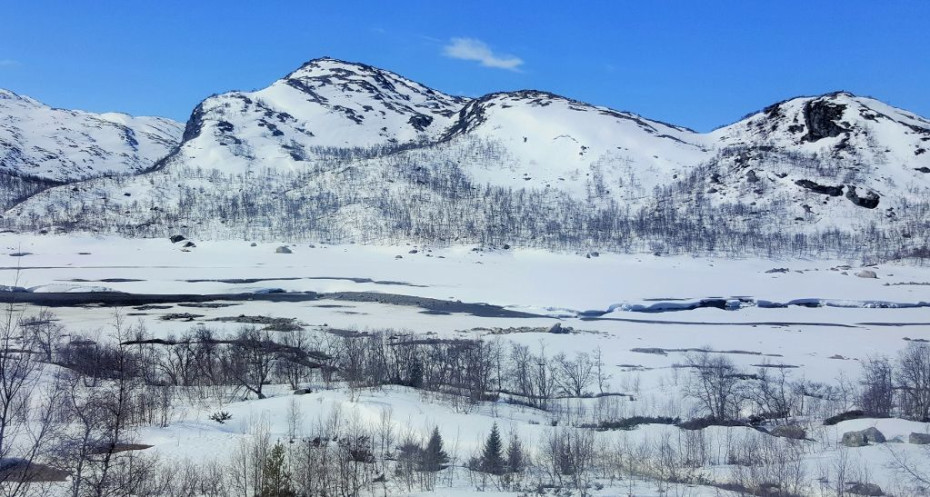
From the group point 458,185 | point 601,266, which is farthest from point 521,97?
point 601,266

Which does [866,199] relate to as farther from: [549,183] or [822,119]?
[549,183]

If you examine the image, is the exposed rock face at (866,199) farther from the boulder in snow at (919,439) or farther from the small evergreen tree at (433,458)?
the small evergreen tree at (433,458)

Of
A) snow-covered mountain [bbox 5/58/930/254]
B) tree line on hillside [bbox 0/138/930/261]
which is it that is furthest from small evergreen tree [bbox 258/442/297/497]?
snow-covered mountain [bbox 5/58/930/254]

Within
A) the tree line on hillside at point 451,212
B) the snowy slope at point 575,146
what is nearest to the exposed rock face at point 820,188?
the tree line on hillside at point 451,212

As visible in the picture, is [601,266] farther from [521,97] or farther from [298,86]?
[298,86]

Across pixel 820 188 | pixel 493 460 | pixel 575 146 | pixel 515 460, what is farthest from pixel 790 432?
pixel 575 146

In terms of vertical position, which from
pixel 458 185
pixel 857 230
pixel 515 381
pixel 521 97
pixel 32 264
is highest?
pixel 521 97
